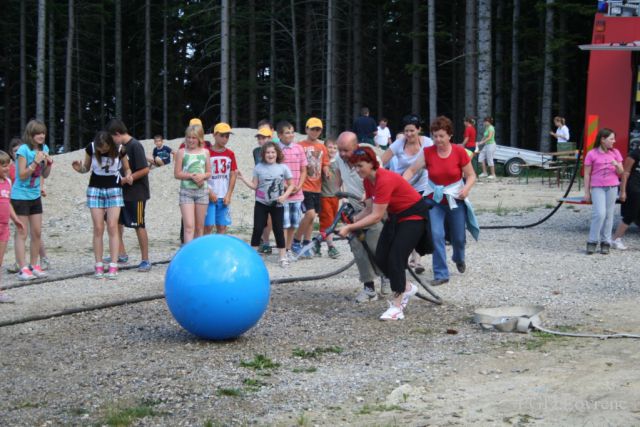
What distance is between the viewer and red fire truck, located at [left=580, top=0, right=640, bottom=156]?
14336mm

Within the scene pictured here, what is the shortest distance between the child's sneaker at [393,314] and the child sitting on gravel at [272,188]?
10.7 feet

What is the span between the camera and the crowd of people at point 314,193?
822 cm

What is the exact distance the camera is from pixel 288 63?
170 feet

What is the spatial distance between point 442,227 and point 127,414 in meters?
5.28

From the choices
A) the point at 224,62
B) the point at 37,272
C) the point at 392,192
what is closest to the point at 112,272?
the point at 37,272

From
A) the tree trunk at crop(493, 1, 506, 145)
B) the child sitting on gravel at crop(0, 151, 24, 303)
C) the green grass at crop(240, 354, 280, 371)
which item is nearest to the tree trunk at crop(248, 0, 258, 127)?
the tree trunk at crop(493, 1, 506, 145)

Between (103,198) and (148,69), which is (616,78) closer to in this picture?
(103,198)

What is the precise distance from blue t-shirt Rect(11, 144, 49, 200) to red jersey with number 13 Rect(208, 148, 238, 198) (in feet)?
6.73

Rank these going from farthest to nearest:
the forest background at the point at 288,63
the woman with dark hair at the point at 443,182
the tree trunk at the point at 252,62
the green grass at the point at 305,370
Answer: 1. the tree trunk at the point at 252,62
2. the forest background at the point at 288,63
3. the woman with dark hair at the point at 443,182
4. the green grass at the point at 305,370

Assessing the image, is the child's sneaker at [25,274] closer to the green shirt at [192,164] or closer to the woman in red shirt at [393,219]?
the green shirt at [192,164]

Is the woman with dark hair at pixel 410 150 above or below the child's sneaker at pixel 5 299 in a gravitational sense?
above

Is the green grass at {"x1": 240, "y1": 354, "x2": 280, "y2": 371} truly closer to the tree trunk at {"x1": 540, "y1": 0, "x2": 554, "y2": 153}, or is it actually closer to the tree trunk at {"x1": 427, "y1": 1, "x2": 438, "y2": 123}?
the tree trunk at {"x1": 427, "y1": 1, "x2": 438, "y2": 123}

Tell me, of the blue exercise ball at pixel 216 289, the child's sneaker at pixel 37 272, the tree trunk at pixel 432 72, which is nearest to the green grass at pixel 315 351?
the blue exercise ball at pixel 216 289

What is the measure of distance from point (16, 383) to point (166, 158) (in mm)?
16870
